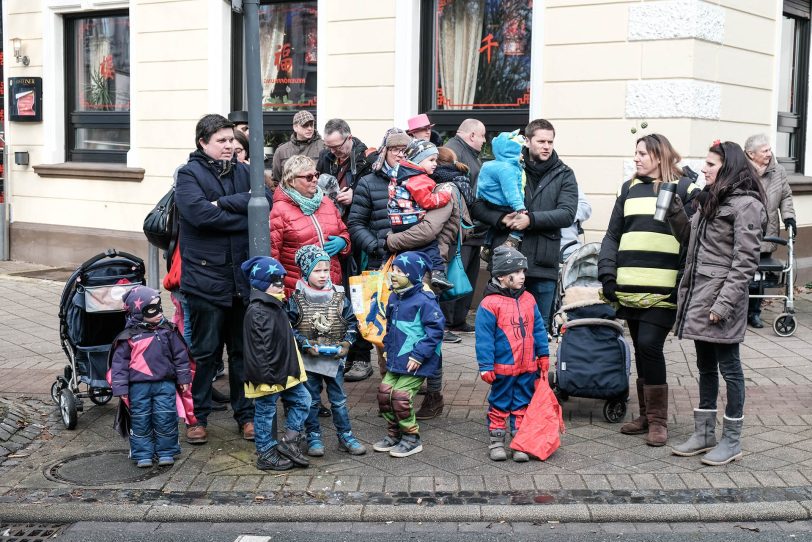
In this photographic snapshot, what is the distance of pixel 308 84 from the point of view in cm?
1302

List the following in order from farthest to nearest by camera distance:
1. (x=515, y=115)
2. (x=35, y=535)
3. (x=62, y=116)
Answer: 1. (x=62, y=116)
2. (x=515, y=115)
3. (x=35, y=535)

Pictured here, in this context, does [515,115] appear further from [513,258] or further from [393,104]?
[513,258]

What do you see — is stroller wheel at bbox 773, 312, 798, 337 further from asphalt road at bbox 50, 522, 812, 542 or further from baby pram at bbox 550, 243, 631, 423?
asphalt road at bbox 50, 522, 812, 542

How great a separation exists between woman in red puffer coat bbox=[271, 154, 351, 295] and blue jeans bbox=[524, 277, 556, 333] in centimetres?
153

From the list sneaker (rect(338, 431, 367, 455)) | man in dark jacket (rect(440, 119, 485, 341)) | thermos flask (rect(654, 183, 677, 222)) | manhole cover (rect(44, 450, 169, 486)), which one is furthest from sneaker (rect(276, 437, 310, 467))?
man in dark jacket (rect(440, 119, 485, 341))

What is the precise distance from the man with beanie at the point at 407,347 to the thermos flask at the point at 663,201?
1.44 m

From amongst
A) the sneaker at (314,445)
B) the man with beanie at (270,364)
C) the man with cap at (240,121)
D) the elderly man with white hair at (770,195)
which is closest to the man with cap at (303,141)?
the man with cap at (240,121)

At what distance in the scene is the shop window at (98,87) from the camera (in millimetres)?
14766

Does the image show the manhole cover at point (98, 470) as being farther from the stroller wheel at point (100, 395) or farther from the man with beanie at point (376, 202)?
the man with beanie at point (376, 202)

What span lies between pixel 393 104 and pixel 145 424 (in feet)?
20.8

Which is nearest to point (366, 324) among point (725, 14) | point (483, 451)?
point (483, 451)

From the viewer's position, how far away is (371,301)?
7.26 m

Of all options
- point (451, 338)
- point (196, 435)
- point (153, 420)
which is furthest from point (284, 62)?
point (153, 420)

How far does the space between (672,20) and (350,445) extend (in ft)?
18.9
